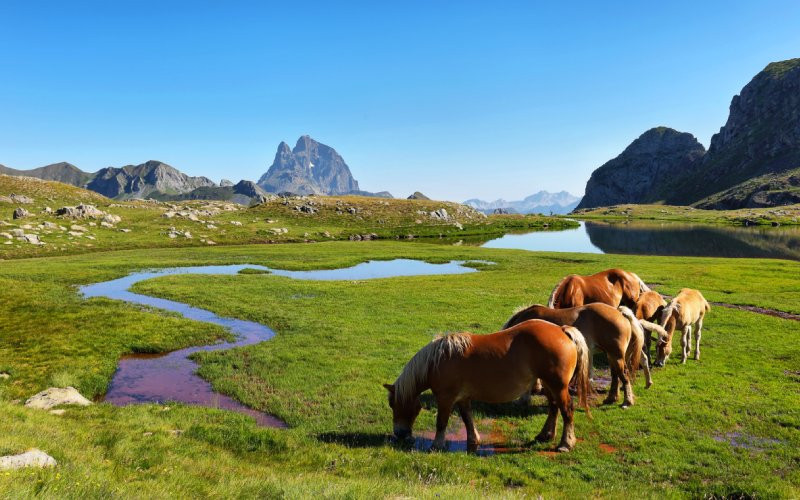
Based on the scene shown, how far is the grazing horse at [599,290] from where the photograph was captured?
17.3 m

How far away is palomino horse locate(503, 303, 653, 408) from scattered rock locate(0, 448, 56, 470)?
12.0m

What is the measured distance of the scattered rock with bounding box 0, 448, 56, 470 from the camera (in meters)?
6.15

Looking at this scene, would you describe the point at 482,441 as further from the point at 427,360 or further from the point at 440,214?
the point at 440,214

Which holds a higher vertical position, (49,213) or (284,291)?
(49,213)

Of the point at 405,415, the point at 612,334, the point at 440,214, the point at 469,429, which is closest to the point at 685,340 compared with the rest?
the point at 612,334

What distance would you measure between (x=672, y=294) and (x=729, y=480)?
952 inches

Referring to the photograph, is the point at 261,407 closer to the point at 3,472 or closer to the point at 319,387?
the point at 319,387

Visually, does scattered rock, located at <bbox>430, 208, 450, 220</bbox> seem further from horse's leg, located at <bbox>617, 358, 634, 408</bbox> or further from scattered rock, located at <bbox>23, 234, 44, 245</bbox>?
horse's leg, located at <bbox>617, 358, 634, 408</bbox>

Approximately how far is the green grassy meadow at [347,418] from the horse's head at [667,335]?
1.82 ft

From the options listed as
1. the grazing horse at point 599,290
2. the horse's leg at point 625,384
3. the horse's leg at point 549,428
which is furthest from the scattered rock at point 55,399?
the grazing horse at point 599,290

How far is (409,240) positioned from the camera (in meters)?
88.9

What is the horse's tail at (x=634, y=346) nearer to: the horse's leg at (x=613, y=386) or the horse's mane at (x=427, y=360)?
the horse's leg at (x=613, y=386)

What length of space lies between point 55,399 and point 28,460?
7.41 m

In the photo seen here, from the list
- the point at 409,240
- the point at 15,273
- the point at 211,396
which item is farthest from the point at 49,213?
the point at 211,396
